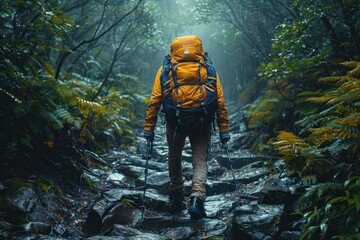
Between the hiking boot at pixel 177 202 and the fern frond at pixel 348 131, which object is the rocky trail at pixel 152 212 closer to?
the hiking boot at pixel 177 202

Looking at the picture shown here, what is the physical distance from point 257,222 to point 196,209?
0.91 meters

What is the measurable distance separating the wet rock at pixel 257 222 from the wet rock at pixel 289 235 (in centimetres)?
7

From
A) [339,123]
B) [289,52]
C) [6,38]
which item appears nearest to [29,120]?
[6,38]

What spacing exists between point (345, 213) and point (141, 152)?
7.99 metres

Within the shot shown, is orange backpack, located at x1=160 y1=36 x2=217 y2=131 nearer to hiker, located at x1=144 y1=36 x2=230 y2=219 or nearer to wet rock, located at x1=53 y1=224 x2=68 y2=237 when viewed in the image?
hiker, located at x1=144 y1=36 x2=230 y2=219

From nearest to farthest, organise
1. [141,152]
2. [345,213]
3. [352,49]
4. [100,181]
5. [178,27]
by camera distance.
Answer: [345,213] → [100,181] → [352,49] → [141,152] → [178,27]

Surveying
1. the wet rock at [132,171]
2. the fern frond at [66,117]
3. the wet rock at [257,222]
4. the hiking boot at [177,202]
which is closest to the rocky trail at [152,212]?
the wet rock at [257,222]

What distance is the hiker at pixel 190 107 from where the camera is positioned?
4664 millimetres

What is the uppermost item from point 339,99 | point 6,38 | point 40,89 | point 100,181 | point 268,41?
point 268,41

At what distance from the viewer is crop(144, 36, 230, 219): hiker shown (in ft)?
15.3

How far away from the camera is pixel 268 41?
15.5 meters

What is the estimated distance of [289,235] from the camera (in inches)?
144

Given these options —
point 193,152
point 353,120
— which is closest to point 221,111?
point 193,152

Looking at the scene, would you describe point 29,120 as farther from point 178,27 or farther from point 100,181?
point 178,27
